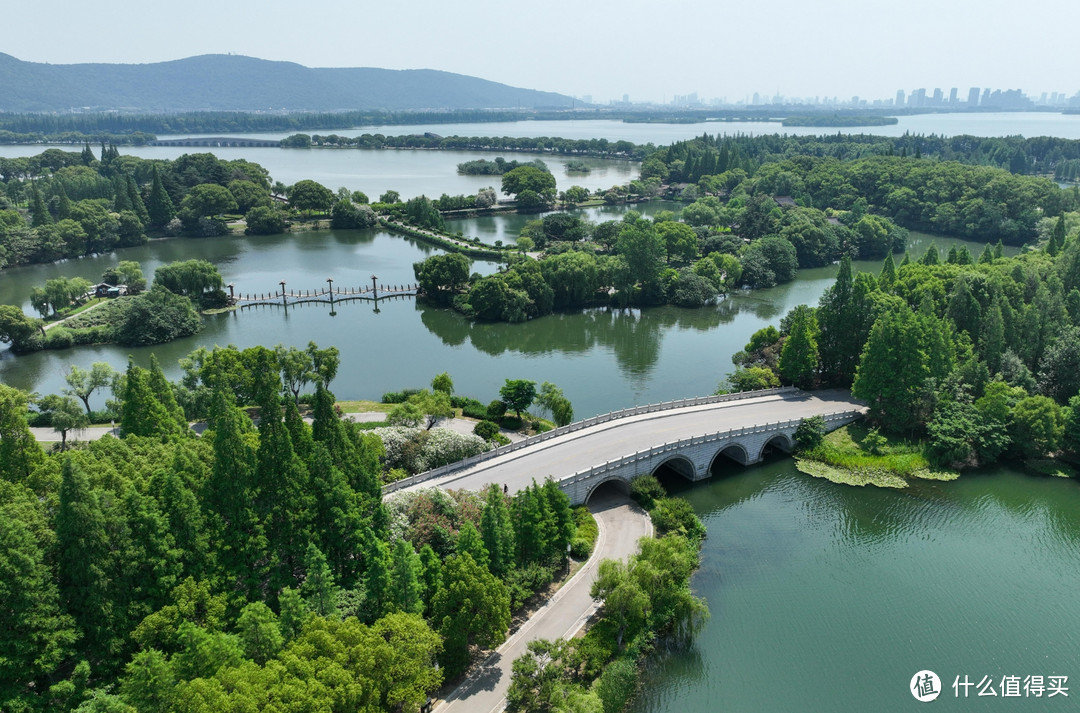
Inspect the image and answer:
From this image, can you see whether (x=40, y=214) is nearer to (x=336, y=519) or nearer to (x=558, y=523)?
(x=336, y=519)

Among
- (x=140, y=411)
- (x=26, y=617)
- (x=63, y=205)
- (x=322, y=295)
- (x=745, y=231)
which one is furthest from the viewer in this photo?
(x=63, y=205)

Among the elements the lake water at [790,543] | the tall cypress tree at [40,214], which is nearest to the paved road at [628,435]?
the lake water at [790,543]

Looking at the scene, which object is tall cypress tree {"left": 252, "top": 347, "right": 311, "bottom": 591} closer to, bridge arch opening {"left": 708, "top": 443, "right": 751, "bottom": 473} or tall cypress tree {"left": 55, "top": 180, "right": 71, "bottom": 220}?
bridge arch opening {"left": 708, "top": 443, "right": 751, "bottom": 473}

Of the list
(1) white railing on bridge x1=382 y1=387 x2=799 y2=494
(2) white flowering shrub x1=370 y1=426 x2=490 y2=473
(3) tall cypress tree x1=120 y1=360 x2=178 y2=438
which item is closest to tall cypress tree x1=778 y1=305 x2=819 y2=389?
(1) white railing on bridge x1=382 y1=387 x2=799 y2=494

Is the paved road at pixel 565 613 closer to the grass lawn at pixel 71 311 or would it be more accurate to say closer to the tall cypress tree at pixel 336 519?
the tall cypress tree at pixel 336 519

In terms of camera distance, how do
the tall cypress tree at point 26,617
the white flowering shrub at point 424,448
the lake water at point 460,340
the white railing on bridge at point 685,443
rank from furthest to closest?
the lake water at point 460,340 < the white flowering shrub at point 424,448 < the white railing on bridge at point 685,443 < the tall cypress tree at point 26,617

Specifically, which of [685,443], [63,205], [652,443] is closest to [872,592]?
[685,443]

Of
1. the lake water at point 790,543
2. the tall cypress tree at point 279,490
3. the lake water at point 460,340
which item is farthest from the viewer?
the lake water at point 460,340

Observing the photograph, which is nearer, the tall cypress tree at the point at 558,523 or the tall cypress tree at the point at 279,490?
the tall cypress tree at the point at 279,490
